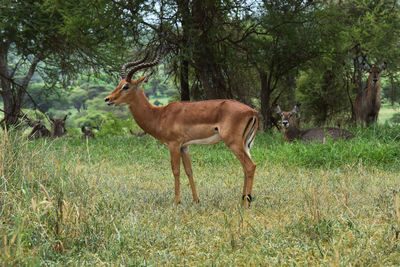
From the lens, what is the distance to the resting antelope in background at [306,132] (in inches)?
429

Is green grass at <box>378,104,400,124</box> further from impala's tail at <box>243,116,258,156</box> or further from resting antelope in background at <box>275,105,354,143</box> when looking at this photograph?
impala's tail at <box>243,116,258,156</box>

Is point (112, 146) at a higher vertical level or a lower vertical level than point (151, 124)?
lower

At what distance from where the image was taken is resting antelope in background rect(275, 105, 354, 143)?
10.9 m

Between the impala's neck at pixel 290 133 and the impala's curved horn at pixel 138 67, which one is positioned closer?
the impala's curved horn at pixel 138 67

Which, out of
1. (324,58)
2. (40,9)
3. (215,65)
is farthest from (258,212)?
(40,9)

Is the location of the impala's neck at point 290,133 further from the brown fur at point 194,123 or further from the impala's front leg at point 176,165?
the impala's front leg at point 176,165

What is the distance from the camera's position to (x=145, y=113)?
20.1ft

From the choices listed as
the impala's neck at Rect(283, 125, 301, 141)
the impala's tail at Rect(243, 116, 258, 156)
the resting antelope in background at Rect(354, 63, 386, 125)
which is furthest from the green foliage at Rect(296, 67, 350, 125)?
the impala's tail at Rect(243, 116, 258, 156)

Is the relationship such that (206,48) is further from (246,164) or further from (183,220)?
(183,220)

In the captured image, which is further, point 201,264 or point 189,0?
point 189,0

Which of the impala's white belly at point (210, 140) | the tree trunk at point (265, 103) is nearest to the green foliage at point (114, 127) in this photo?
the tree trunk at point (265, 103)

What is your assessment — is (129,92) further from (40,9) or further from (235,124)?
(40,9)

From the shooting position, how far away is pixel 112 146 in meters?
12.3

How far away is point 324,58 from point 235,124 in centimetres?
887
